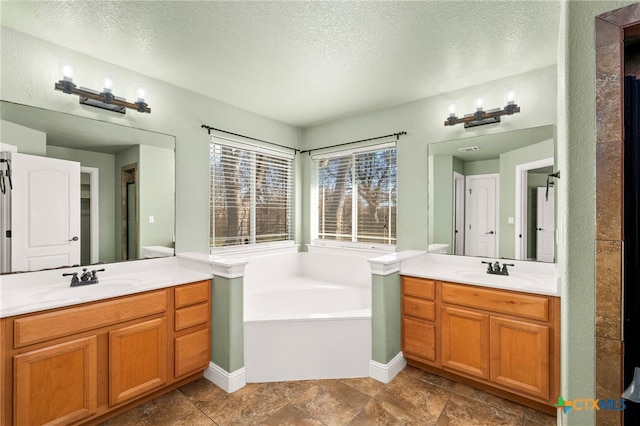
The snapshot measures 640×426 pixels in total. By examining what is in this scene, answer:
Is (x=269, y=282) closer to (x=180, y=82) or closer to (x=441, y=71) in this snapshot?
(x=180, y=82)

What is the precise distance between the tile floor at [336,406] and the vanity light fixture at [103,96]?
7.55ft

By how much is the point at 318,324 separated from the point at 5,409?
1.87 metres

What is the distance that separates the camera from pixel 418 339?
2.45 m

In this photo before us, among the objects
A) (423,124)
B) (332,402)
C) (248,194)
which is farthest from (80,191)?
(423,124)

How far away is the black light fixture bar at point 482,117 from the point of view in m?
2.44

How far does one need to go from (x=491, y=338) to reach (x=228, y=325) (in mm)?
2025

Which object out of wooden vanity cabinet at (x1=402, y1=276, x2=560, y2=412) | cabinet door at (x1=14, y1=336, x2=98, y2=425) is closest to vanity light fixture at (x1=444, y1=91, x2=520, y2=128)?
wooden vanity cabinet at (x1=402, y1=276, x2=560, y2=412)

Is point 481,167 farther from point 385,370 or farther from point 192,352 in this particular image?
point 192,352

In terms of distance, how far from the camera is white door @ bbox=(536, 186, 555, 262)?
233cm

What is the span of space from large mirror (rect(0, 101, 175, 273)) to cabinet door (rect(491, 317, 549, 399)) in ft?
9.39

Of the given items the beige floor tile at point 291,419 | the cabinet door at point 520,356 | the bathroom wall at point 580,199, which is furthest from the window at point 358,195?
the bathroom wall at point 580,199

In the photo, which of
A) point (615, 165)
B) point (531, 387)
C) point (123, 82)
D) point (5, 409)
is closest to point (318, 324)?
point (531, 387)

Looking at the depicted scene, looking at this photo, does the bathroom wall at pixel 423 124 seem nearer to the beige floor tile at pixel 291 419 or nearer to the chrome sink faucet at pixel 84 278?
the beige floor tile at pixel 291 419

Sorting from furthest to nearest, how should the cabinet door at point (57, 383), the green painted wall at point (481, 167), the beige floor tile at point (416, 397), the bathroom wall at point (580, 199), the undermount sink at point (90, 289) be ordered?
1. the green painted wall at point (481, 167)
2. the beige floor tile at point (416, 397)
3. the undermount sink at point (90, 289)
4. the cabinet door at point (57, 383)
5. the bathroom wall at point (580, 199)
